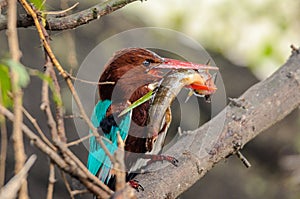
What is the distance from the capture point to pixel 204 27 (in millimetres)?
4992

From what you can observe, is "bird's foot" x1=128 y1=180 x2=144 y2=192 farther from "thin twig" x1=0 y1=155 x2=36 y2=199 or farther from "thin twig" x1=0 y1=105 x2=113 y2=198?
"thin twig" x1=0 y1=155 x2=36 y2=199

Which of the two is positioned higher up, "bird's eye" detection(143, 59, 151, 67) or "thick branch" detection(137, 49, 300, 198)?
"bird's eye" detection(143, 59, 151, 67)

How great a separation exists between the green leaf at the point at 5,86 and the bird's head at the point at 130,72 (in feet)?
3.71

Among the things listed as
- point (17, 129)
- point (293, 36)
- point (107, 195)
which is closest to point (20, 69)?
point (17, 129)

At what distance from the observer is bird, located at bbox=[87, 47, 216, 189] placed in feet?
7.59

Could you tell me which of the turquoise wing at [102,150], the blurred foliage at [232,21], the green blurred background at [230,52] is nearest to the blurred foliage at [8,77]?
the turquoise wing at [102,150]

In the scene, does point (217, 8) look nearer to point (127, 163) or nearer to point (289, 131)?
point (289, 131)

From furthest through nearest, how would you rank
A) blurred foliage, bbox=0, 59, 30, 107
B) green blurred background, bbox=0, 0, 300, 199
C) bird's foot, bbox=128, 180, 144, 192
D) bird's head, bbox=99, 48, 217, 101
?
green blurred background, bbox=0, 0, 300, 199
bird's head, bbox=99, 48, 217, 101
bird's foot, bbox=128, 180, 144, 192
blurred foliage, bbox=0, 59, 30, 107

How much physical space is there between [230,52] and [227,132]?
2797 millimetres

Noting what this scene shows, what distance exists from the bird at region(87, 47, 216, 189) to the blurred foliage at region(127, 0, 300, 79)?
244 cm

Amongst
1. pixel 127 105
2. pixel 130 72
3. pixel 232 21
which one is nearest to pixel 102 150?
pixel 127 105

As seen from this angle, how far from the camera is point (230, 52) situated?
193 inches

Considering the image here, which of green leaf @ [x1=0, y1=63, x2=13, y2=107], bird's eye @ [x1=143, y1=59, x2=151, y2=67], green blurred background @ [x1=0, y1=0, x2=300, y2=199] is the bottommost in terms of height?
green blurred background @ [x1=0, y1=0, x2=300, y2=199]

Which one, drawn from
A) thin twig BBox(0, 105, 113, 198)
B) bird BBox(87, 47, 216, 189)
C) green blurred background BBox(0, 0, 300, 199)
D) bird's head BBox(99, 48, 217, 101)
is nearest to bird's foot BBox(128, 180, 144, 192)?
bird BBox(87, 47, 216, 189)
